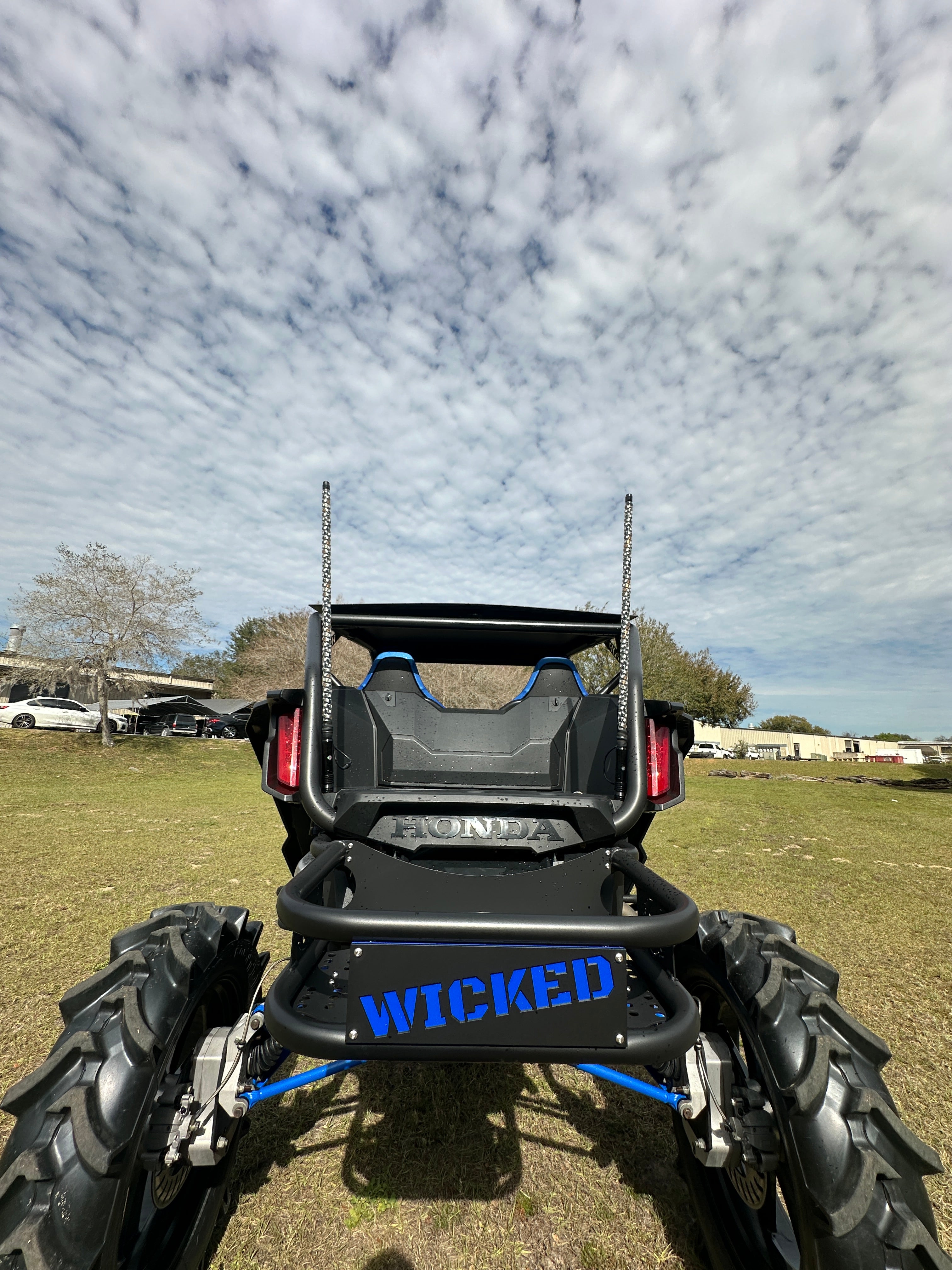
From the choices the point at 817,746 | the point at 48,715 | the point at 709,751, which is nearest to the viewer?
the point at 48,715

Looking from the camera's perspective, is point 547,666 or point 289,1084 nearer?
point 289,1084

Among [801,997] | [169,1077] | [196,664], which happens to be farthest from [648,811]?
[196,664]

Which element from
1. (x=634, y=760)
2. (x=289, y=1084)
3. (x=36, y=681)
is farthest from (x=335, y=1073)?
(x=36, y=681)

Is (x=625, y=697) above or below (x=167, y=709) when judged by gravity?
below

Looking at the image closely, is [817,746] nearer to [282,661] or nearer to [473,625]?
[282,661]

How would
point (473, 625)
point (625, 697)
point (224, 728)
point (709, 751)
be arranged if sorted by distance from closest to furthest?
point (625, 697) < point (473, 625) < point (224, 728) < point (709, 751)

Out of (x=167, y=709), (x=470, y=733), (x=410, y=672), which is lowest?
(x=470, y=733)

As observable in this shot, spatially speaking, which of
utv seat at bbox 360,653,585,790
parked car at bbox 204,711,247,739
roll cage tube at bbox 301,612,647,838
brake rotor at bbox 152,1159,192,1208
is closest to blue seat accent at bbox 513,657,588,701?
utv seat at bbox 360,653,585,790

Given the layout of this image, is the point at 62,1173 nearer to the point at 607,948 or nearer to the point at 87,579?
the point at 607,948

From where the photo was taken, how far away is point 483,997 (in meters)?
1.48

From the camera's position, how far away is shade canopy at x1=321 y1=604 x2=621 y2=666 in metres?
2.72

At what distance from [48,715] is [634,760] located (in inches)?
1210

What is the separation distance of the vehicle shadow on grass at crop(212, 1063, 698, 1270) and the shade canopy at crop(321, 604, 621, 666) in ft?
5.77

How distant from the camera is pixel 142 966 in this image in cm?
178
